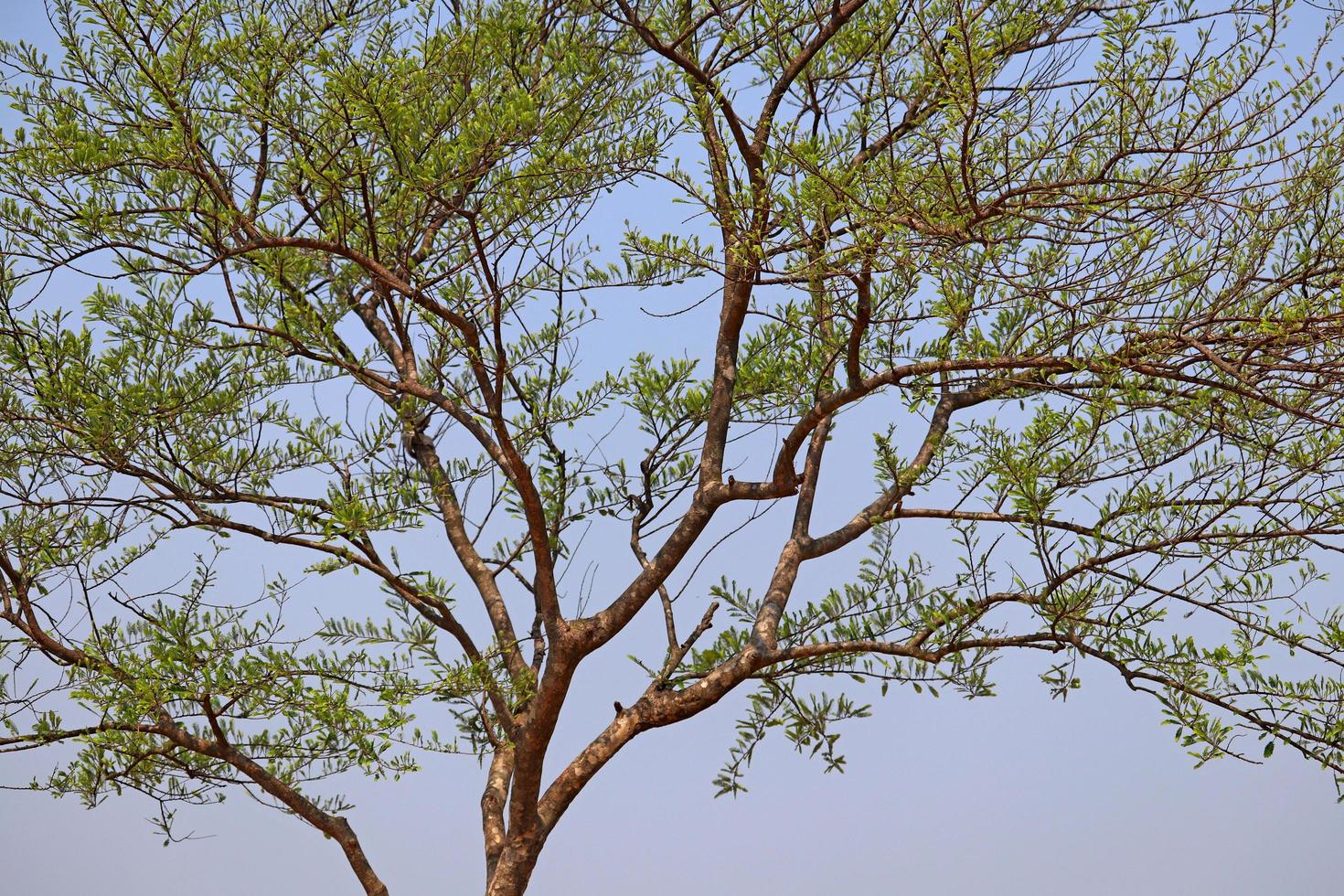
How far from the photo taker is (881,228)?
223 centimetres

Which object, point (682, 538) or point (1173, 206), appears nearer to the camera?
point (1173, 206)

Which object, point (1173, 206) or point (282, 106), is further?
point (282, 106)

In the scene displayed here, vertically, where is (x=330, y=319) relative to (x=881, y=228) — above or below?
above

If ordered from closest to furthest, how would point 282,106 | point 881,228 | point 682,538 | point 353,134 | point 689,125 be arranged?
point 881,228 < point 353,134 < point 282,106 < point 689,125 < point 682,538

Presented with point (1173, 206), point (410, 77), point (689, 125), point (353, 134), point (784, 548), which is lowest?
point (1173, 206)

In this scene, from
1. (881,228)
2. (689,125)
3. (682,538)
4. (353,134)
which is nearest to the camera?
(881,228)

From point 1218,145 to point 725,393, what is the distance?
141 centimetres

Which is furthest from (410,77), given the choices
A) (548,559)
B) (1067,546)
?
(1067,546)

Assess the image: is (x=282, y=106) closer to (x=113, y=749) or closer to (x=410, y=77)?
(x=410, y=77)

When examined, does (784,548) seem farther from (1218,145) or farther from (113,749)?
(113,749)

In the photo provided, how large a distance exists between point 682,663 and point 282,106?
5.42ft

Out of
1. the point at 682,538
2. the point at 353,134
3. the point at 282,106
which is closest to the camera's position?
the point at 353,134

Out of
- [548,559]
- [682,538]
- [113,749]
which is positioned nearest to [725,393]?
[682,538]

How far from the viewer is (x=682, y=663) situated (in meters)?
3.21
